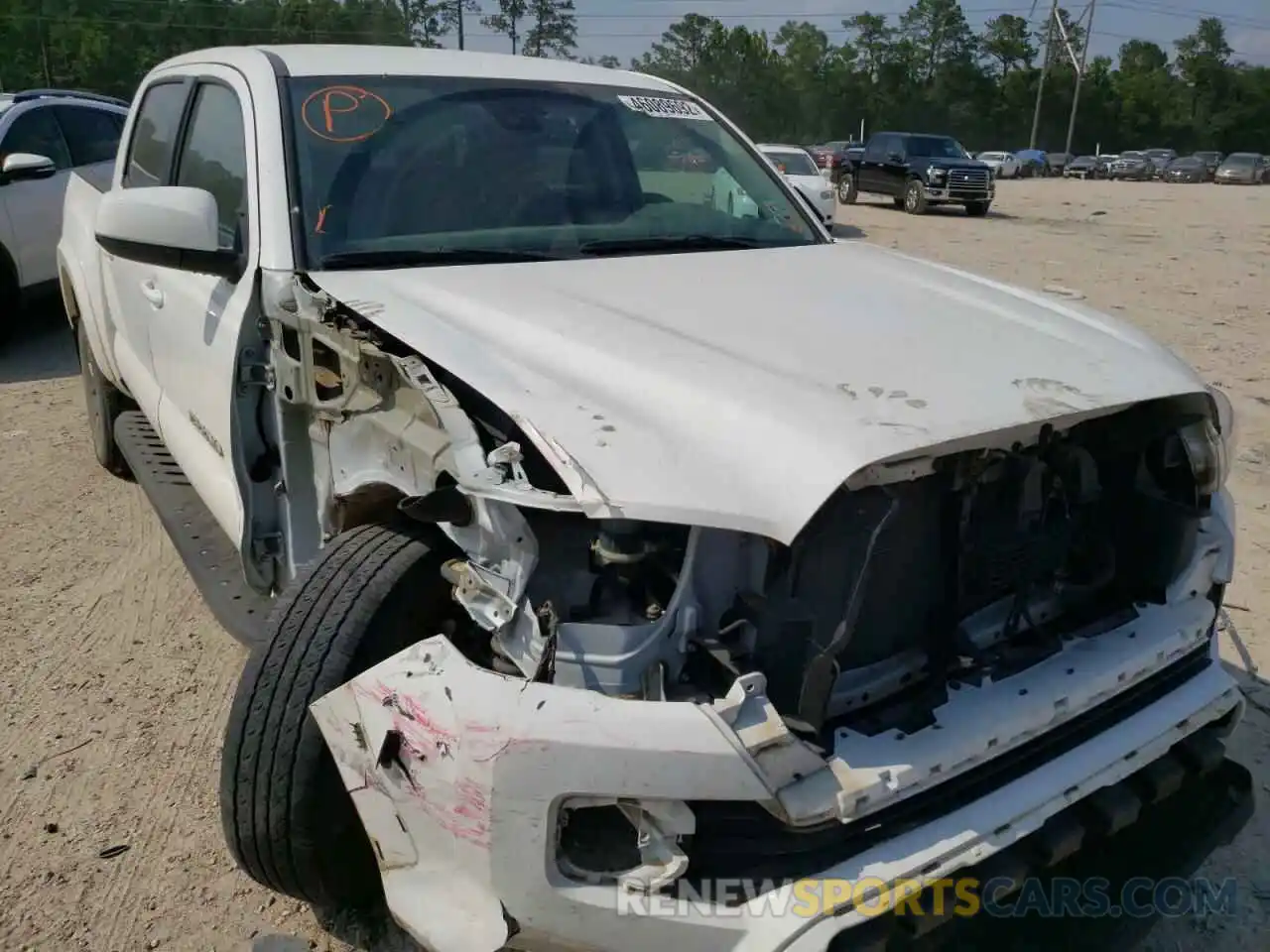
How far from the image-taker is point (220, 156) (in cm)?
324

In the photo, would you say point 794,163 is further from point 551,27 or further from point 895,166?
point 551,27

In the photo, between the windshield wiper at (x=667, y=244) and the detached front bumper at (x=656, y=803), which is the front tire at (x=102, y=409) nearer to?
the windshield wiper at (x=667, y=244)

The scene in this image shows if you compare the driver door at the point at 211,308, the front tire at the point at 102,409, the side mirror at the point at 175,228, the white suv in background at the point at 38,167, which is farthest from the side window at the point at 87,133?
the side mirror at the point at 175,228

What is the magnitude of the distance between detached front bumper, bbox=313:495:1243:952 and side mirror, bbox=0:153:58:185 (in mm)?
6681

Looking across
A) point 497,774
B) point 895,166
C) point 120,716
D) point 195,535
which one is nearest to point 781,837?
point 497,774

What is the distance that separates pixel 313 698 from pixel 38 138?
24.7ft

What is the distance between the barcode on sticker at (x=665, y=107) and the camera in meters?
3.57

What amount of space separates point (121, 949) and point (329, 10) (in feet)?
140

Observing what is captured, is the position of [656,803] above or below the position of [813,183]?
below

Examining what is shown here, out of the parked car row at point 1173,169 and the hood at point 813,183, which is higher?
the parked car row at point 1173,169

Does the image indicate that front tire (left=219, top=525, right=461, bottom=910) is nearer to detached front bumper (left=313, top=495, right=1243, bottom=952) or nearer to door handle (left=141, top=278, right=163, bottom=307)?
detached front bumper (left=313, top=495, right=1243, bottom=952)

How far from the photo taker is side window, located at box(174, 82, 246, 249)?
2975 millimetres

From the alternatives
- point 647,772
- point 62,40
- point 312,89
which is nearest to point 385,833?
point 647,772

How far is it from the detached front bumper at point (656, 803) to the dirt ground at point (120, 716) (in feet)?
2.60
